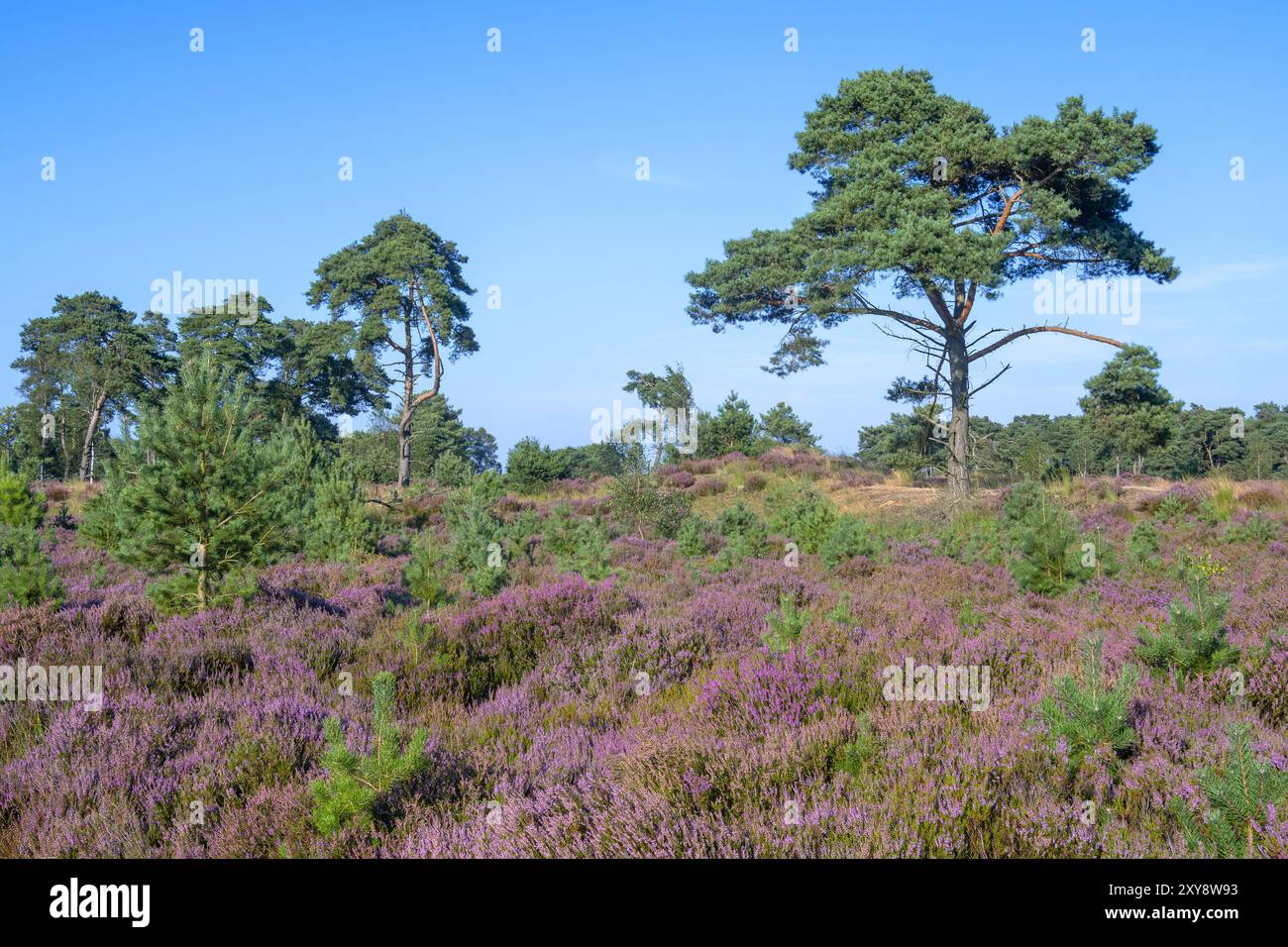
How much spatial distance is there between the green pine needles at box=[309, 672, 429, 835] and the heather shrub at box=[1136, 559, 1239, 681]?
4652 mm

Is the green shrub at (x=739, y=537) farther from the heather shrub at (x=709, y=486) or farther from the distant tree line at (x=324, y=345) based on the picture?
the distant tree line at (x=324, y=345)

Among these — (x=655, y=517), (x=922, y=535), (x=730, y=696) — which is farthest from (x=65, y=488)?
(x=730, y=696)

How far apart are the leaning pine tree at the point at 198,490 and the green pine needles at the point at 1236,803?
7.42 metres

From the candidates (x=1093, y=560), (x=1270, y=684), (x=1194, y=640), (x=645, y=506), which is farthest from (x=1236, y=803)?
(x=645, y=506)

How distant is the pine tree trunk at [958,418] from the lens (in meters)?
19.9

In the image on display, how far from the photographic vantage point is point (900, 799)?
2.87 metres

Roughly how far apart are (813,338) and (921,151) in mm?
6140

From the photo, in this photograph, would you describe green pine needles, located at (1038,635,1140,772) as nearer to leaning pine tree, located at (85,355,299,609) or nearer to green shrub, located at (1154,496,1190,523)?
leaning pine tree, located at (85,355,299,609)

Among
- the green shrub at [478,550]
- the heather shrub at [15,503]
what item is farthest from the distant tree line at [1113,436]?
the heather shrub at [15,503]

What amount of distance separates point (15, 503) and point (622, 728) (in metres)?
17.1

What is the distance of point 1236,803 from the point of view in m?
2.45

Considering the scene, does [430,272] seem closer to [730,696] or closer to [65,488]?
[65,488]

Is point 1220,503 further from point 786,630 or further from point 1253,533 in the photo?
point 786,630
